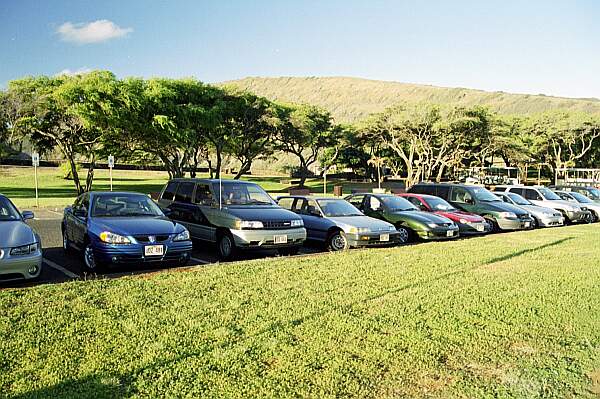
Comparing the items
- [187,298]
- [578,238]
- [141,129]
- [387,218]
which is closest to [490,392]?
[187,298]

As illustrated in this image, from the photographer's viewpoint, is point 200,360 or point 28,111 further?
point 28,111

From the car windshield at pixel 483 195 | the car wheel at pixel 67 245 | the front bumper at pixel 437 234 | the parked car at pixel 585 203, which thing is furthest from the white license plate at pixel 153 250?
the parked car at pixel 585 203

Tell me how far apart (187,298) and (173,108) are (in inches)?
1087

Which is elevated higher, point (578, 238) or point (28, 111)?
point (28, 111)

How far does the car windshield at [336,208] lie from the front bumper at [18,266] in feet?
22.1

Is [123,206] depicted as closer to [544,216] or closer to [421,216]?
[421,216]

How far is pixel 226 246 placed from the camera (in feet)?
34.3

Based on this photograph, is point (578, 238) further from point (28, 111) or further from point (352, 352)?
point (28, 111)

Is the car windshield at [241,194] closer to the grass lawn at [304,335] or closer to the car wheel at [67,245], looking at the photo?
the grass lawn at [304,335]

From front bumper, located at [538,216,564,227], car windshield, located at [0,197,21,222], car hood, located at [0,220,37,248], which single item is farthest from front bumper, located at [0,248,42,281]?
front bumper, located at [538,216,564,227]

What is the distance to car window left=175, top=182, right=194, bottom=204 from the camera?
11.9 metres

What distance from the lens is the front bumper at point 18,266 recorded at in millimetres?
6910

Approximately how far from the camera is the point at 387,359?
4.72m

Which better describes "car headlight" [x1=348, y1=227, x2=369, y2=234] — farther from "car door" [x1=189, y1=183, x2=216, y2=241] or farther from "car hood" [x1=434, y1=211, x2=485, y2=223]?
"car hood" [x1=434, y1=211, x2=485, y2=223]
